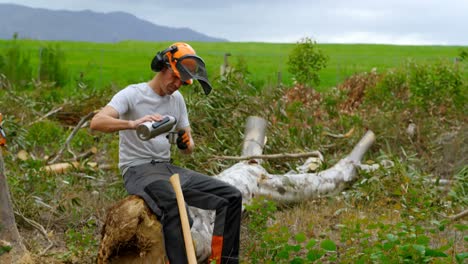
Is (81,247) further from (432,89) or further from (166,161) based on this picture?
(432,89)

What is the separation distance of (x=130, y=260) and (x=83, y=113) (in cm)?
714

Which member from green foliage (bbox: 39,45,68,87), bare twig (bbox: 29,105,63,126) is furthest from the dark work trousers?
green foliage (bbox: 39,45,68,87)

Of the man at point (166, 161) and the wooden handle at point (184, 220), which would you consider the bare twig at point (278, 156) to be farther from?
the wooden handle at point (184, 220)

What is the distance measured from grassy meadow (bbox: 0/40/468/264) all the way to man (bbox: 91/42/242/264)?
368mm

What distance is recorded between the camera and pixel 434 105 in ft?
40.5

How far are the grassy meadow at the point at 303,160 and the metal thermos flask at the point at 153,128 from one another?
104 centimetres

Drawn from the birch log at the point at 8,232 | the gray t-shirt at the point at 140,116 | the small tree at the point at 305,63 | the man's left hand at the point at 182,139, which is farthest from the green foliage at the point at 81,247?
the small tree at the point at 305,63

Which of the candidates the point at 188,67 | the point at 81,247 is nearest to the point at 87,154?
the point at 81,247

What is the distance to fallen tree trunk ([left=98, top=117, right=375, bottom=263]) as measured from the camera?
616cm

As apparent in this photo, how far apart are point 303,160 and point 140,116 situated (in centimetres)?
392

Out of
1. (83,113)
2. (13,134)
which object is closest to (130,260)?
(13,134)

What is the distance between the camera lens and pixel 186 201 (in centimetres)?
621

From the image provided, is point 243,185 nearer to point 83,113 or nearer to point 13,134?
point 13,134

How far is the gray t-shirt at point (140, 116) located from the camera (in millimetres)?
6234
